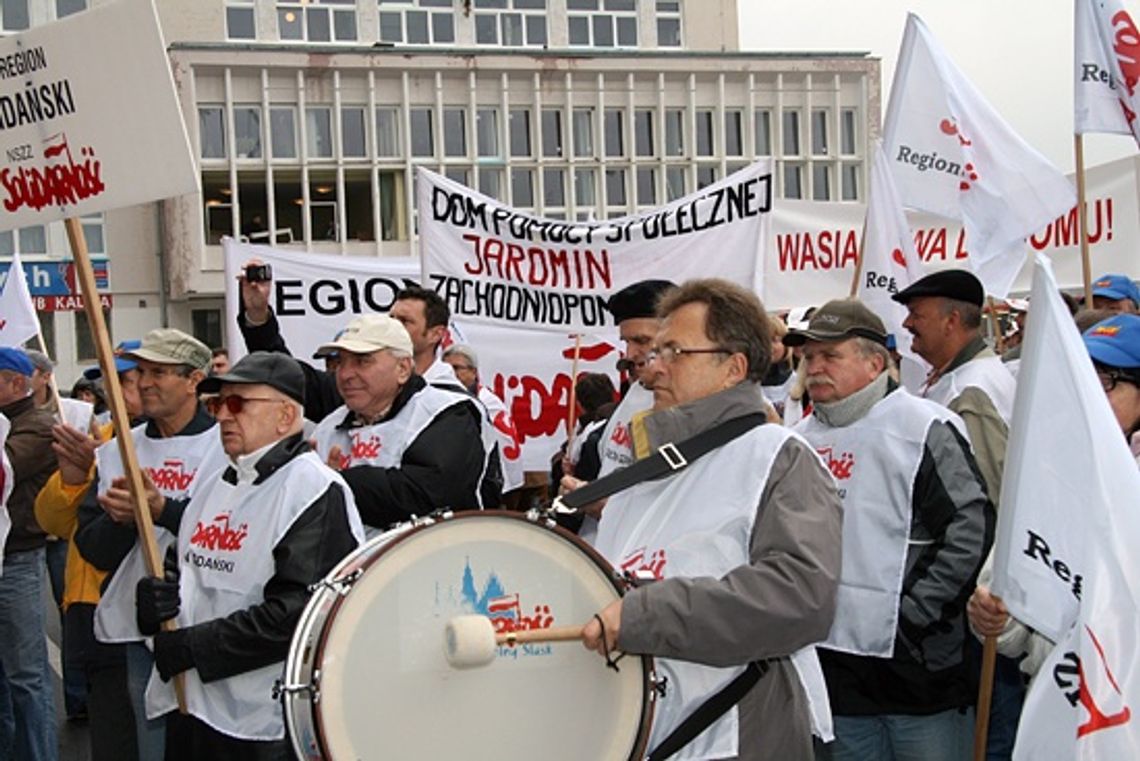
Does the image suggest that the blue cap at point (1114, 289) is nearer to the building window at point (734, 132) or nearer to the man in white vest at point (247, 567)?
the man in white vest at point (247, 567)

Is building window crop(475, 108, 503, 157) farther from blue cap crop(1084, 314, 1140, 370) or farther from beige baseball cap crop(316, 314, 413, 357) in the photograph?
blue cap crop(1084, 314, 1140, 370)

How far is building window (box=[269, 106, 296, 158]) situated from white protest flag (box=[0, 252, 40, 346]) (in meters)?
33.1

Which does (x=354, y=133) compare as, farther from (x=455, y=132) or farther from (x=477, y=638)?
(x=477, y=638)

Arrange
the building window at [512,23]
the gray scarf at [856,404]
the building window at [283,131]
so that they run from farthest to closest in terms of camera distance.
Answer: the building window at [512,23] < the building window at [283,131] < the gray scarf at [856,404]

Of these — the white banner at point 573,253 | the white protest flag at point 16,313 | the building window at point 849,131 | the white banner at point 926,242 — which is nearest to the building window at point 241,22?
the building window at point 849,131

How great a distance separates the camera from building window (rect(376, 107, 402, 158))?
42688 millimetres

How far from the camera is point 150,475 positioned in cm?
548

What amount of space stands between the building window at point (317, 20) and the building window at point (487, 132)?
444 centimetres

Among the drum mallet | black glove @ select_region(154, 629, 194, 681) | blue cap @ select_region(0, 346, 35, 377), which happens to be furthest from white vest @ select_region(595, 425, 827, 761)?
blue cap @ select_region(0, 346, 35, 377)

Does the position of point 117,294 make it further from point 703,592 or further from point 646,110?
point 703,592

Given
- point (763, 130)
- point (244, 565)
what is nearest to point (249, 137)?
point (763, 130)

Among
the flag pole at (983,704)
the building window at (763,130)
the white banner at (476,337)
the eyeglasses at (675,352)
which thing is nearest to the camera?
the eyeglasses at (675,352)

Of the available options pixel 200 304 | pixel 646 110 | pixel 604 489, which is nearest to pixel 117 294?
pixel 200 304

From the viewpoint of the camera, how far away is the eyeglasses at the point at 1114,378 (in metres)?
3.87
